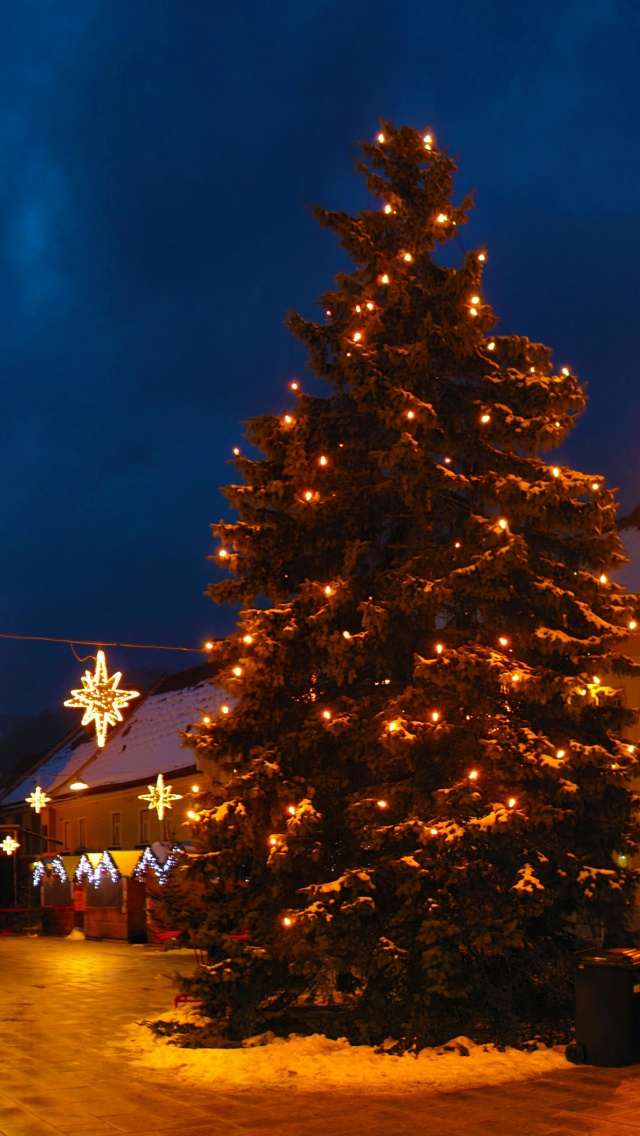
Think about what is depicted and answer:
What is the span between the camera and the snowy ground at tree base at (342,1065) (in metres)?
9.80

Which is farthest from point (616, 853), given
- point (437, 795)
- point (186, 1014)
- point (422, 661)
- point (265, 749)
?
point (186, 1014)

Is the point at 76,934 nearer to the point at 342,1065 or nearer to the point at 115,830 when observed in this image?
the point at 115,830

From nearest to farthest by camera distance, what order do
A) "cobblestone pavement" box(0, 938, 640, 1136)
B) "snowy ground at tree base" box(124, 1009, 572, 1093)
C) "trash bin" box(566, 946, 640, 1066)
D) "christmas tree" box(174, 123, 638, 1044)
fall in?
"cobblestone pavement" box(0, 938, 640, 1136), "snowy ground at tree base" box(124, 1009, 572, 1093), "trash bin" box(566, 946, 640, 1066), "christmas tree" box(174, 123, 638, 1044)

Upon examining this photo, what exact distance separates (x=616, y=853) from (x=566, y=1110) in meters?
4.21

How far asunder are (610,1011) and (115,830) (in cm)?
2731

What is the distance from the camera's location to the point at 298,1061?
417 inches

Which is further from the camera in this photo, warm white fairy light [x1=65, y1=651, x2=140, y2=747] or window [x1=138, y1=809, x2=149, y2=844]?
window [x1=138, y1=809, x2=149, y2=844]

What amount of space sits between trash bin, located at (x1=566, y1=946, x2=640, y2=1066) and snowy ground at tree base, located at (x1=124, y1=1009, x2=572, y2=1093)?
31 centimetres

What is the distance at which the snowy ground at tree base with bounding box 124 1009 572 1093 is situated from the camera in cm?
980

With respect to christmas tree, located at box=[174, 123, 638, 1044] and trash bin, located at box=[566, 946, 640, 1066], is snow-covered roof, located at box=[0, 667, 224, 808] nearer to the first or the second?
christmas tree, located at box=[174, 123, 638, 1044]

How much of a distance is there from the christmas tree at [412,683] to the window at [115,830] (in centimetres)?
2292

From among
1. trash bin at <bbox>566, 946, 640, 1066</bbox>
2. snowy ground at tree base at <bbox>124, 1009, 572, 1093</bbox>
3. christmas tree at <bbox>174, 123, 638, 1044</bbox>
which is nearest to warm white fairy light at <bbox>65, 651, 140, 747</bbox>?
christmas tree at <bbox>174, 123, 638, 1044</bbox>

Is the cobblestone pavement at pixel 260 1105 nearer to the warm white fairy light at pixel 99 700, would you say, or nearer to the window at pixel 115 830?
the warm white fairy light at pixel 99 700

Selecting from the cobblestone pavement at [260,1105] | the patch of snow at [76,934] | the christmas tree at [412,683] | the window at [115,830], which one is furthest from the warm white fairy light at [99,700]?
the window at [115,830]
